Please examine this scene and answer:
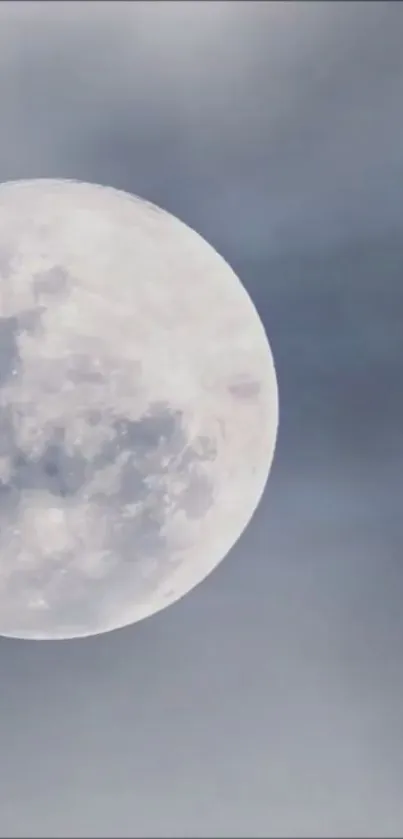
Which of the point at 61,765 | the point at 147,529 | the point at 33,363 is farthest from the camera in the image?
the point at 61,765

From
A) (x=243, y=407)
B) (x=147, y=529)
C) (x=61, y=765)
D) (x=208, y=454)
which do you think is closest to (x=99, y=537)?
(x=147, y=529)

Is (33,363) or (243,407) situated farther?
(243,407)

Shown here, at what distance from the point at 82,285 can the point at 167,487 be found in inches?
42.0

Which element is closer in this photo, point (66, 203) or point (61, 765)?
point (66, 203)

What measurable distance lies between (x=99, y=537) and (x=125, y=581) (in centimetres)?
26

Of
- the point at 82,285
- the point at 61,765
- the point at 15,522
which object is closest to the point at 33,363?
the point at 82,285

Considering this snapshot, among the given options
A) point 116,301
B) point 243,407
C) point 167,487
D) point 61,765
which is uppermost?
point 116,301

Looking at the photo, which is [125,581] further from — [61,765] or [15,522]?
[61,765]

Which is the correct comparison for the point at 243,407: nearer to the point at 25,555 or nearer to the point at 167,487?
the point at 167,487

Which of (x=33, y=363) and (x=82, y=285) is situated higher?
(x=82, y=285)

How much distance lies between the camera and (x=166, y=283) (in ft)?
13.6

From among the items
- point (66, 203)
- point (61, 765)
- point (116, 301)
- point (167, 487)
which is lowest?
point (61, 765)

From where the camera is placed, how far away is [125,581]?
421 centimetres

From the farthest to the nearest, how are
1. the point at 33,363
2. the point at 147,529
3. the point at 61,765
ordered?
the point at 61,765
the point at 147,529
the point at 33,363
